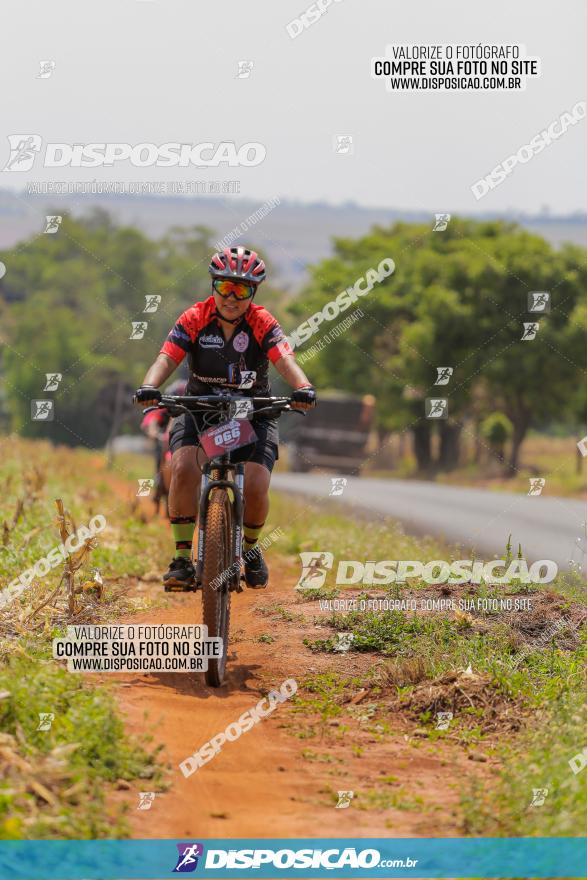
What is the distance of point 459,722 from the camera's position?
23.6 feet

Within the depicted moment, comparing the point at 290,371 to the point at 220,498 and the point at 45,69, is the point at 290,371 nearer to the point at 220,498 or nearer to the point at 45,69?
the point at 220,498

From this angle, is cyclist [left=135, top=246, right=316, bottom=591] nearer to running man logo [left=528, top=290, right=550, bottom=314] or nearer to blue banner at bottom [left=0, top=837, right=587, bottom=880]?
blue banner at bottom [left=0, top=837, right=587, bottom=880]

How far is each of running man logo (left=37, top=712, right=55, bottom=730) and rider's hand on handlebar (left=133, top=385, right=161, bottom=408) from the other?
227 centimetres

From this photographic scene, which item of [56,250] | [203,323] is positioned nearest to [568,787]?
[203,323]

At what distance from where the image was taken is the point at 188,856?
5531 mm

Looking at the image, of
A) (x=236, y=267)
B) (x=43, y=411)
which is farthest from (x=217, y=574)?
(x=43, y=411)

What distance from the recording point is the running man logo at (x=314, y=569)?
10984 millimetres

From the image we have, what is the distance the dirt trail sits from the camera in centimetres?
570

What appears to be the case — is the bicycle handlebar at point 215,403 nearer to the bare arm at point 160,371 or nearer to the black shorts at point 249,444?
the bare arm at point 160,371

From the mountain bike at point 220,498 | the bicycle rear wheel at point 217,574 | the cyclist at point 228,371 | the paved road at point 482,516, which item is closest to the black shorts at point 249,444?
the cyclist at point 228,371

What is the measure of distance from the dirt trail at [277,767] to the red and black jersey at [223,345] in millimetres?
1898

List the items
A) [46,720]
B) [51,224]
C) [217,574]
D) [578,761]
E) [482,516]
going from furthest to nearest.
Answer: [482,516]
[51,224]
[217,574]
[46,720]
[578,761]

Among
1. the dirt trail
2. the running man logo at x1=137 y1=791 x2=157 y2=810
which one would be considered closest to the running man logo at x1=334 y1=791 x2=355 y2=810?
the dirt trail

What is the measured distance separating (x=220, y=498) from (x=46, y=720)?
2.13 metres
